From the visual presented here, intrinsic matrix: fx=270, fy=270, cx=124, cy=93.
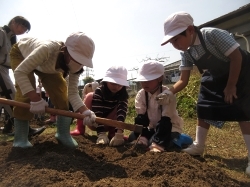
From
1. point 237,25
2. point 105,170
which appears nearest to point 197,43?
point 105,170

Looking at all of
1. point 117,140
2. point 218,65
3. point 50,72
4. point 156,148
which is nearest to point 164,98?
point 156,148

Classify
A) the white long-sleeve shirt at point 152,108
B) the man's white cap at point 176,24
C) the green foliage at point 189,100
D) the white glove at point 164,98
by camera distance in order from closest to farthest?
the man's white cap at point 176,24
the white glove at point 164,98
the white long-sleeve shirt at point 152,108
the green foliage at point 189,100

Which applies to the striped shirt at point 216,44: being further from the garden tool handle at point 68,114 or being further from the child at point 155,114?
the garden tool handle at point 68,114

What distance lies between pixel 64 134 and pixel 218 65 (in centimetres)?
163

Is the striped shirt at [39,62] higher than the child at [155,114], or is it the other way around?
the striped shirt at [39,62]

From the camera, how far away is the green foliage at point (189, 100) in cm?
535

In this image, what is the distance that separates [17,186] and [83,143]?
1.33m

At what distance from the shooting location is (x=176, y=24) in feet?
7.61

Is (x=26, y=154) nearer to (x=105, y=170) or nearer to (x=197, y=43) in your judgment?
(x=105, y=170)

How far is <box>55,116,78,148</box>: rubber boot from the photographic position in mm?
2688

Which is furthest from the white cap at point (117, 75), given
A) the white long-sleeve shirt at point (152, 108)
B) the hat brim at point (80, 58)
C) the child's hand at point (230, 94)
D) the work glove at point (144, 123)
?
the child's hand at point (230, 94)

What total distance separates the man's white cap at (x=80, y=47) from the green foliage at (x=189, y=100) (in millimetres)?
3463

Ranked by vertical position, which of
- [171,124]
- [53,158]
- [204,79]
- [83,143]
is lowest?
[83,143]

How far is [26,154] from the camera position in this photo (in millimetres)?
2355
